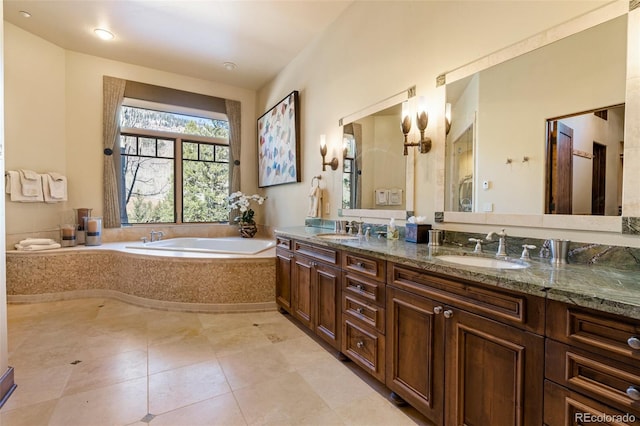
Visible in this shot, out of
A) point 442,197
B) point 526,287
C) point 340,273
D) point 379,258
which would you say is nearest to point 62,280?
point 340,273

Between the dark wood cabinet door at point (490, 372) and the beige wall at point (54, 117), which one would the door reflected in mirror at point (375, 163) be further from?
the beige wall at point (54, 117)

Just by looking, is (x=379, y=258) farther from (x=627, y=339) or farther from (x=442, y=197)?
(x=627, y=339)

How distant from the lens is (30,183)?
3455 mm

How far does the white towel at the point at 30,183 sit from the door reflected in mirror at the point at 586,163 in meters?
4.90

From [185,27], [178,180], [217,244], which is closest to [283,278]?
[217,244]

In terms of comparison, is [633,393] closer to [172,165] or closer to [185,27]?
[185,27]

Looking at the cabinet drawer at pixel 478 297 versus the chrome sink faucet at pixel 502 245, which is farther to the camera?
the chrome sink faucet at pixel 502 245

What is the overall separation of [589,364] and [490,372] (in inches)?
13.8

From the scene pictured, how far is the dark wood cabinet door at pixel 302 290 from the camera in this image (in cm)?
251

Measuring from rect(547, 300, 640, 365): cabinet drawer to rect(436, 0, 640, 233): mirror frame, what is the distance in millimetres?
638

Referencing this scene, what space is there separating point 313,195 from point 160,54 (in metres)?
2.78

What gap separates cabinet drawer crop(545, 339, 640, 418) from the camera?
842mm

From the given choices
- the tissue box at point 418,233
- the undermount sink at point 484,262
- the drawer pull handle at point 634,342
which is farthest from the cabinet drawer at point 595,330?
the tissue box at point 418,233

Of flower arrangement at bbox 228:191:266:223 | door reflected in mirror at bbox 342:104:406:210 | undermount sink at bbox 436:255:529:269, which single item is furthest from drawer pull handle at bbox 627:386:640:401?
flower arrangement at bbox 228:191:266:223
